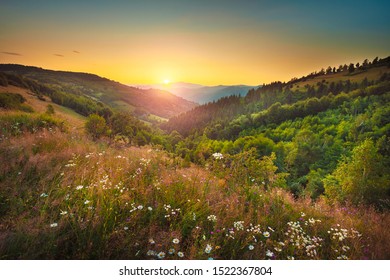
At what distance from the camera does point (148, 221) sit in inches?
93.0

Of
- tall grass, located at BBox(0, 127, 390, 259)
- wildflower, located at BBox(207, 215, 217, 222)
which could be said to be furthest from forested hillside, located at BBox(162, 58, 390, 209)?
wildflower, located at BBox(207, 215, 217, 222)

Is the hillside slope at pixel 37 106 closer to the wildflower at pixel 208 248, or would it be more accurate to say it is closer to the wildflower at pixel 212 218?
the wildflower at pixel 212 218

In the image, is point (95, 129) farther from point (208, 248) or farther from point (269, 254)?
point (269, 254)

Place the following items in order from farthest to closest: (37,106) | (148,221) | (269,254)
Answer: (37,106)
(148,221)
(269,254)

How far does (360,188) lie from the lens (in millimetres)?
15344

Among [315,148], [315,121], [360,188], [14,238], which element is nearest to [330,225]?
[14,238]

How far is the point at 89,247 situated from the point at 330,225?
10.9ft

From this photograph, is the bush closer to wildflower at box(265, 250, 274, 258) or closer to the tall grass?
the tall grass

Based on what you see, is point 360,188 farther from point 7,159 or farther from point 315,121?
point 315,121

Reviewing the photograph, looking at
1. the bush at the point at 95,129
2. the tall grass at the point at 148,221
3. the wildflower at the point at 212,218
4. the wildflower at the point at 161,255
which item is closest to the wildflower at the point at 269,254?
the tall grass at the point at 148,221

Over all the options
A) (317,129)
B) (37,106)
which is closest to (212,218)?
(37,106)

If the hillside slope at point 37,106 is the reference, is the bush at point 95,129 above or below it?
below

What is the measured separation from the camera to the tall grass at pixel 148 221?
190 cm

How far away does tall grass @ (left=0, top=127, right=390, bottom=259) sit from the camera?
1900 millimetres
